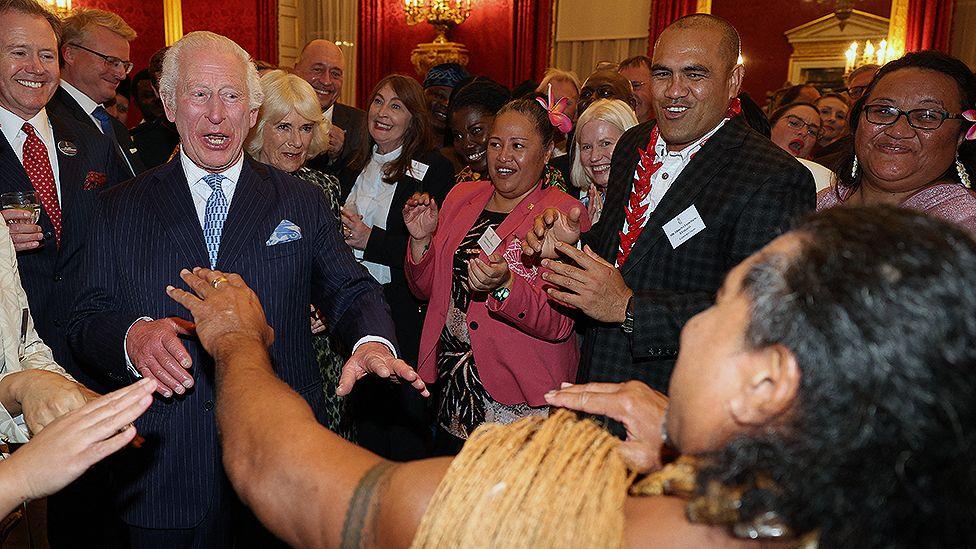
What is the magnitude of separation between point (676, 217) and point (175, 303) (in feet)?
5.23

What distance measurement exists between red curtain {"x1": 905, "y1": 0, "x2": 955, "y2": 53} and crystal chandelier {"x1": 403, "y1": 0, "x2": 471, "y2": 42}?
644 cm

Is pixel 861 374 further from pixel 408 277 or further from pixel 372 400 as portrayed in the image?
pixel 372 400

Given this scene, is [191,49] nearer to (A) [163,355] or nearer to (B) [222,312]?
(A) [163,355]

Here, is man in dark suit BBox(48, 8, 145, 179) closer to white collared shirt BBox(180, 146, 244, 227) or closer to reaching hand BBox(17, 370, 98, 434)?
white collared shirt BBox(180, 146, 244, 227)

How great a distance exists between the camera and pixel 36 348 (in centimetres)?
209

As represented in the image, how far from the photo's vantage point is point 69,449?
1.37 metres

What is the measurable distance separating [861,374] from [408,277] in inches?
109

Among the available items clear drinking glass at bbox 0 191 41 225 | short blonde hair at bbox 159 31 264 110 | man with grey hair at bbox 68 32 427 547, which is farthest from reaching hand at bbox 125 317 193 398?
clear drinking glass at bbox 0 191 41 225

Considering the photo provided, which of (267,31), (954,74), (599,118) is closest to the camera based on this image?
(954,74)

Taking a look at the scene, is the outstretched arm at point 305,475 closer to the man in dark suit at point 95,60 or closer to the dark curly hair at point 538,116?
the dark curly hair at point 538,116

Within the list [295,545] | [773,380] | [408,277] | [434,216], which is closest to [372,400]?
[408,277]

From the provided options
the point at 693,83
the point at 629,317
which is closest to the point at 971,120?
the point at 693,83

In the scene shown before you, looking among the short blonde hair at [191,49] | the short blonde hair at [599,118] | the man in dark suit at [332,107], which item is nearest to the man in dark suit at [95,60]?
the man in dark suit at [332,107]

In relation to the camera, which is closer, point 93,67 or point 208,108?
point 208,108
